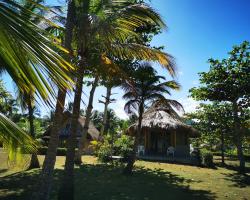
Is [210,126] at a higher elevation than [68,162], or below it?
higher

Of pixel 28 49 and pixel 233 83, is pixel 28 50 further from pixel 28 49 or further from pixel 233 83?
pixel 233 83

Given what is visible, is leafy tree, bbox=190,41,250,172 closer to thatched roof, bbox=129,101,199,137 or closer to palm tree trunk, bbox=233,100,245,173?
palm tree trunk, bbox=233,100,245,173

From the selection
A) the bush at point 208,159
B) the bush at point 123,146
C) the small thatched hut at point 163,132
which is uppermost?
the small thatched hut at point 163,132

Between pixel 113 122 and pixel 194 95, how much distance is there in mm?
35758

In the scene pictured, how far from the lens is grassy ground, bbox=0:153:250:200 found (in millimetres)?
11344

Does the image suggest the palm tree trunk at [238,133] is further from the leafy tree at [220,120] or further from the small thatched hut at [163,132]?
the small thatched hut at [163,132]

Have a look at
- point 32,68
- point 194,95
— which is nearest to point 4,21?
point 32,68

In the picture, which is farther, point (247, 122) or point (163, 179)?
point (247, 122)

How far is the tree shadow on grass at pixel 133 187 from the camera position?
11.3 meters

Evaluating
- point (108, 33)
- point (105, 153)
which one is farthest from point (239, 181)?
point (108, 33)

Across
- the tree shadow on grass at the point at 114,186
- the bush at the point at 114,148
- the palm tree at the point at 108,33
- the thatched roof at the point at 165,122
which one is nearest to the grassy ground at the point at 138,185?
the tree shadow on grass at the point at 114,186

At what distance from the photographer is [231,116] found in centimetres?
2148

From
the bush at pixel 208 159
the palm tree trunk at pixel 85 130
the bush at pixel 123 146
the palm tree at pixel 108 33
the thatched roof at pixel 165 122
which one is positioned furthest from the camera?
the thatched roof at pixel 165 122

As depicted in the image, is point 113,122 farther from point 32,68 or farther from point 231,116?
point 32,68
